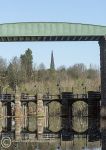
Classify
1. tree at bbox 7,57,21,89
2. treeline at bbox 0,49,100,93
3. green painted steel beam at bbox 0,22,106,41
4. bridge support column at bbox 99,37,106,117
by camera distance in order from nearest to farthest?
bridge support column at bbox 99,37,106,117
green painted steel beam at bbox 0,22,106,41
treeline at bbox 0,49,100,93
tree at bbox 7,57,21,89

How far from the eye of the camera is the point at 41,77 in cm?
10944

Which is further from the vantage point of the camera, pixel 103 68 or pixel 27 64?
pixel 27 64

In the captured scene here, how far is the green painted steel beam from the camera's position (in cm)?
5666

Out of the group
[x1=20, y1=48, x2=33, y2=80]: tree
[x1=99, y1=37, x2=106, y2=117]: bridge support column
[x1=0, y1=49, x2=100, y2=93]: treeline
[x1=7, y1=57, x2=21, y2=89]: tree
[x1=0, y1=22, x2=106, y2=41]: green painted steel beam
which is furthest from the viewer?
[x1=20, y1=48, x2=33, y2=80]: tree

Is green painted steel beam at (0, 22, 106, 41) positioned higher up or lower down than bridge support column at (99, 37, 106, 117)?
higher up

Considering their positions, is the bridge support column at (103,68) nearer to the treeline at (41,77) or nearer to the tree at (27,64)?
the treeline at (41,77)

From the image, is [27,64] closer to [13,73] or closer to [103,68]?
[13,73]

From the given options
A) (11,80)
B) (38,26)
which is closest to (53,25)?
(38,26)

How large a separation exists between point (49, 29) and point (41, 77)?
5266 cm

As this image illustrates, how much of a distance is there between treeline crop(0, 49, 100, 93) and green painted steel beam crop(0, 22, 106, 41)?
1026 inches

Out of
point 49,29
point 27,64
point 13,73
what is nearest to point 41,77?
point 27,64

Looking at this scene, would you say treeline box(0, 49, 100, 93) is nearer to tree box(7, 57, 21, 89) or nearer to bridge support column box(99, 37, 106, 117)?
tree box(7, 57, 21, 89)

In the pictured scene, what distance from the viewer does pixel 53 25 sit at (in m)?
57.3

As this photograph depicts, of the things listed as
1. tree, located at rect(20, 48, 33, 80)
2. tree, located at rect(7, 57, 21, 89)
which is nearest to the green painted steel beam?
tree, located at rect(7, 57, 21, 89)
